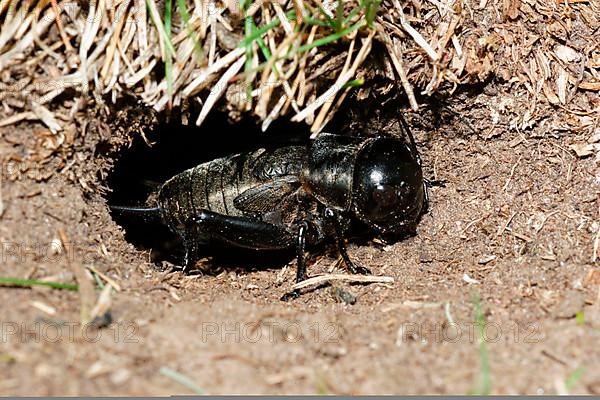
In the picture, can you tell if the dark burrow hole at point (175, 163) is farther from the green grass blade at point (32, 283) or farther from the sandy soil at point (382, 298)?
the green grass blade at point (32, 283)

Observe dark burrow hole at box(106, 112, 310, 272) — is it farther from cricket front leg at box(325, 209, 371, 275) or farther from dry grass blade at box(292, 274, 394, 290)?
dry grass blade at box(292, 274, 394, 290)

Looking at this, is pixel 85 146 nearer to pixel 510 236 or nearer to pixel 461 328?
pixel 461 328

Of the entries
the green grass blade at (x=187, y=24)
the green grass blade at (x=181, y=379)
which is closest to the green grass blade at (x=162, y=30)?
the green grass blade at (x=187, y=24)

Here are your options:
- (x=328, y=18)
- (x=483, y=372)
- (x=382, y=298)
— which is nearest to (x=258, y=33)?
(x=328, y=18)

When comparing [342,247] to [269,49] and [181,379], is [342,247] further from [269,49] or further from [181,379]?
[181,379]

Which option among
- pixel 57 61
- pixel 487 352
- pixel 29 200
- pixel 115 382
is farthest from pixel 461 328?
pixel 57 61

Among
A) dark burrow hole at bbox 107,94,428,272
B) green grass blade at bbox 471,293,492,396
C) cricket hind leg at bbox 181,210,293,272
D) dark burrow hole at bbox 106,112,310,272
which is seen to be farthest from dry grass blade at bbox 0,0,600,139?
green grass blade at bbox 471,293,492,396
